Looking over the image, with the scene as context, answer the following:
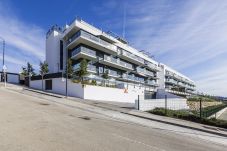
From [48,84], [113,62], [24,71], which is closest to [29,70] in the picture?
[24,71]

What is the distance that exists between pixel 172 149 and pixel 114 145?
224cm

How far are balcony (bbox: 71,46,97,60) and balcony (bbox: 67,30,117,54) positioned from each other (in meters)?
1.78

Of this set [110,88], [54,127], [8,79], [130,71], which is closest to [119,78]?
[130,71]

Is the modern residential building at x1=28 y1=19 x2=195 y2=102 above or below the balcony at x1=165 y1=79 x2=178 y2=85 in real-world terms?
above

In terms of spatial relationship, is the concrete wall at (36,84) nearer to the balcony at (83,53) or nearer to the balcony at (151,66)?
the balcony at (83,53)

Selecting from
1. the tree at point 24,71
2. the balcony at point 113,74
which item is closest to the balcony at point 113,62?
the balcony at point 113,74

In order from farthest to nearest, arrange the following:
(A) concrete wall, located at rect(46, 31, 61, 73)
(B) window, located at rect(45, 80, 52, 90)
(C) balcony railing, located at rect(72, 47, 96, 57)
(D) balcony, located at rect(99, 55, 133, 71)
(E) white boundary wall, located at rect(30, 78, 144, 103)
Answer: (D) balcony, located at rect(99, 55, 133, 71) < (A) concrete wall, located at rect(46, 31, 61, 73) < (C) balcony railing, located at rect(72, 47, 96, 57) < (B) window, located at rect(45, 80, 52, 90) < (E) white boundary wall, located at rect(30, 78, 144, 103)

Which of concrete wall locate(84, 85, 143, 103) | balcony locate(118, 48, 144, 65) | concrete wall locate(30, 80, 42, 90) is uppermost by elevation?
balcony locate(118, 48, 144, 65)

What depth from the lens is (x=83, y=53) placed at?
4075 centimetres

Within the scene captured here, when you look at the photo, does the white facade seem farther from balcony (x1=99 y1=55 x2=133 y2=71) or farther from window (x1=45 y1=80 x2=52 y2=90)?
window (x1=45 y1=80 x2=52 y2=90)

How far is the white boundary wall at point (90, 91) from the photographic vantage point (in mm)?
29219

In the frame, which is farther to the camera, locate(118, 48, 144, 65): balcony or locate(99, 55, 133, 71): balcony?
locate(118, 48, 144, 65): balcony

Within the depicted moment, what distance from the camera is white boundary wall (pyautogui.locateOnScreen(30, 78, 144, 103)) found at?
29.2 m

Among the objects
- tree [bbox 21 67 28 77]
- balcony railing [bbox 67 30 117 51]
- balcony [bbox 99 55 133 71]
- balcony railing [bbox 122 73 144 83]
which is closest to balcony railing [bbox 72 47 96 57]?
balcony railing [bbox 67 30 117 51]
